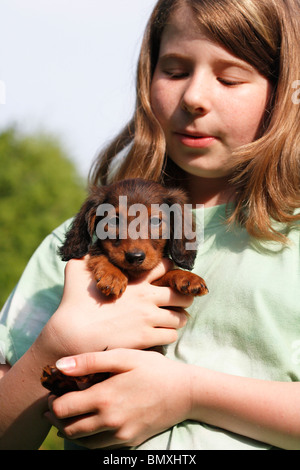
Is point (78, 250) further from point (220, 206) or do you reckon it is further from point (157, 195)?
point (220, 206)

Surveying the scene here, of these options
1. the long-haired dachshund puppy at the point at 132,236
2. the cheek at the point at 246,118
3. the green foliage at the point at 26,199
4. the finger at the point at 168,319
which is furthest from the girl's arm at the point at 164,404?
the green foliage at the point at 26,199

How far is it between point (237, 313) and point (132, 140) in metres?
1.37

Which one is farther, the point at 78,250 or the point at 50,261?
the point at 50,261

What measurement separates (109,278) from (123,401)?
1.79 feet

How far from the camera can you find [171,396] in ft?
6.87

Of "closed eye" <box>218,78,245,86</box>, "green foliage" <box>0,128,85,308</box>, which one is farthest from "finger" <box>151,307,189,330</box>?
"green foliage" <box>0,128,85,308</box>

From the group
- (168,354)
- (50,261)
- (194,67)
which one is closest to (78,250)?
(50,261)

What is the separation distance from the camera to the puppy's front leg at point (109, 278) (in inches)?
91.0

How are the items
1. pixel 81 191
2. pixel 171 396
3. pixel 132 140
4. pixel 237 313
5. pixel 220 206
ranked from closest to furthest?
pixel 171 396
pixel 237 313
pixel 220 206
pixel 132 140
pixel 81 191

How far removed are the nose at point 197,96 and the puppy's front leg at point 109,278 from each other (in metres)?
0.88

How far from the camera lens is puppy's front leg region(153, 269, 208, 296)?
7.61 feet

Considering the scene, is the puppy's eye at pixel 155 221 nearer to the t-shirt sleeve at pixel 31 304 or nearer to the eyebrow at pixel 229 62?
the t-shirt sleeve at pixel 31 304

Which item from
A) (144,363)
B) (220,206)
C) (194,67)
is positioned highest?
(194,67)

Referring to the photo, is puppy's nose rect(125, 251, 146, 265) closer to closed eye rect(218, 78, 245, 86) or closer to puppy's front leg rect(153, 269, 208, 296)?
puppy's front leg rect(153, 269, 208, 296)
